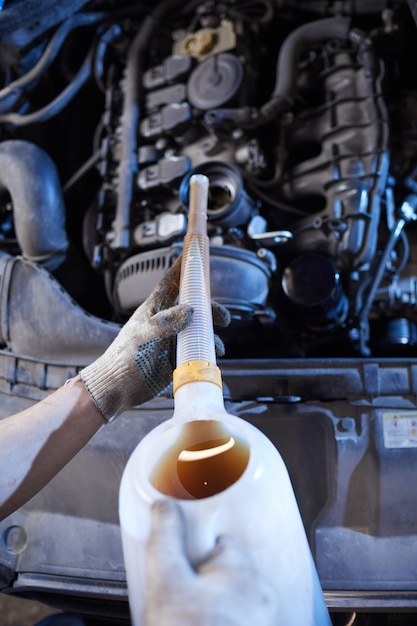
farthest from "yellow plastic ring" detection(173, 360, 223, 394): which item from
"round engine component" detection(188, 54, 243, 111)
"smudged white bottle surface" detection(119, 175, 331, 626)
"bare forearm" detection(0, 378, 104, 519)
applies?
"round engine component" detection(188, 54, 243, 111)

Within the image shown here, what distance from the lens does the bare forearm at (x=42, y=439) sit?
0.85 m

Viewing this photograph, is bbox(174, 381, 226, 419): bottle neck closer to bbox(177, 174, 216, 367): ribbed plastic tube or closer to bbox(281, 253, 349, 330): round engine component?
bbox(177, 174, 216, 367): ribbed plastic tube

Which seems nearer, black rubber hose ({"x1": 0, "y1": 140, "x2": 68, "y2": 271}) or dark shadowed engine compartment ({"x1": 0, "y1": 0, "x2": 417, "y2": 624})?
dark shadowed engine compartment ({"x1": 0, "y1": 0, "x2": 417, "y2": 624})

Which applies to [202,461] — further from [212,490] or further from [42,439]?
[42,439]

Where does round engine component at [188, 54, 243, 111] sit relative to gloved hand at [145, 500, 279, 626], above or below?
above

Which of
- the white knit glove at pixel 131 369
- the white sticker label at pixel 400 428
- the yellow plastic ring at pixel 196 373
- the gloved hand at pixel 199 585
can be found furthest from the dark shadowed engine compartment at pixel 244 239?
the gloved hand at pixel 199 585

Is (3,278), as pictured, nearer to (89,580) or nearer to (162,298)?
(162,298)

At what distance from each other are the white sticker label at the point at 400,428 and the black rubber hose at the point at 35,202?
113cm

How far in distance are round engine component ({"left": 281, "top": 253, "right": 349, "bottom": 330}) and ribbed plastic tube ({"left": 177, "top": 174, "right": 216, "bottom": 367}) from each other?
0.49 m

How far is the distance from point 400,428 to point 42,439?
74 centimetres

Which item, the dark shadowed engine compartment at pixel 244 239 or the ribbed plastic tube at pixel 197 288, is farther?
the dark shadowed engine compartment at pixel 244 239

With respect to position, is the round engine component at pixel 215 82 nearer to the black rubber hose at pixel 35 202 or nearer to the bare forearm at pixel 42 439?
the black rubber hose at pixel 35 202

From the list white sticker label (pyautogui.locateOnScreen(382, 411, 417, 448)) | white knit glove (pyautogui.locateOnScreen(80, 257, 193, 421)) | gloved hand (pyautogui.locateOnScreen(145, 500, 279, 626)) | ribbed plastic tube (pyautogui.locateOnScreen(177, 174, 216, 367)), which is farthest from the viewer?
white sticker label (pyautogui.locateOnScreen(382, 411, 417, 448))

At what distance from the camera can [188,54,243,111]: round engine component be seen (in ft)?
5.34
